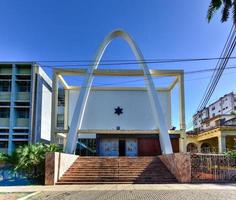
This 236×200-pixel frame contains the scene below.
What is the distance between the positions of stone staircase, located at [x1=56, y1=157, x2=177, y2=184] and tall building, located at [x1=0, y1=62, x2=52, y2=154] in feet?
33.4

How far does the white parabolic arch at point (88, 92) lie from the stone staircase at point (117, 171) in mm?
4481

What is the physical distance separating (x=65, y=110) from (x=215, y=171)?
69.1ft

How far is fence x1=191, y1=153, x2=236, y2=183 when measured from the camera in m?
16.8

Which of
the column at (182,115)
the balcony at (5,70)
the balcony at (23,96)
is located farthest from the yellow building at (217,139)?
the balcony at (5,70)

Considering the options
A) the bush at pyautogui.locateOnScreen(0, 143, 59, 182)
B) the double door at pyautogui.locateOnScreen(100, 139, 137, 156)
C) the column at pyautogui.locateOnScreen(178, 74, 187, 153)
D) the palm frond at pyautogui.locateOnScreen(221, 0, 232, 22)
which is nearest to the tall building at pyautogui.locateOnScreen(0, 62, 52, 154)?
the double door at pyautogui.locateOnScreen(100, 139, 137, 156)

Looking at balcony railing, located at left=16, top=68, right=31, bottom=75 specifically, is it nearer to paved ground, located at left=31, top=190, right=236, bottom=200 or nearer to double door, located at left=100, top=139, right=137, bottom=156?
double door, located at left=100, top=139, right=137, bottom=156

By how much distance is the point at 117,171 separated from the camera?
19.2 m

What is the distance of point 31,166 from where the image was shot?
17688 millimetres

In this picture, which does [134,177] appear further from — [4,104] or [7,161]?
[4,104]

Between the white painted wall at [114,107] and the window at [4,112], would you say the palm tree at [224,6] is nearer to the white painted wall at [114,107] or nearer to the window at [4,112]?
the white painted wall at [114,107]

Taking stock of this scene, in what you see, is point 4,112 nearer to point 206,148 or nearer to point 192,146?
point 206,148

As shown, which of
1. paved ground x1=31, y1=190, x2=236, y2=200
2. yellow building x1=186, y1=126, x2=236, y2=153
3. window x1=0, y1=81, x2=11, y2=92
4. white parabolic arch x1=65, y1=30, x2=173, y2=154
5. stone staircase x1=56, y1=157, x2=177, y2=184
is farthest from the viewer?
yellow building x1=186, y1=126, x2=236, y2=153

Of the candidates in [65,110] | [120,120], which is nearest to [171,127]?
[120,120]

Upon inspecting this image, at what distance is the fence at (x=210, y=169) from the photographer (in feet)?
55.2
